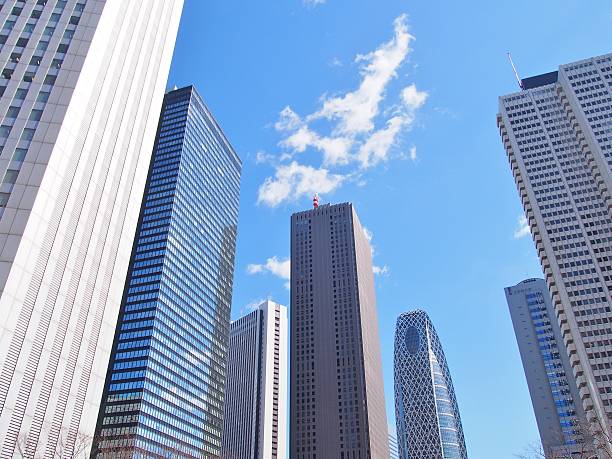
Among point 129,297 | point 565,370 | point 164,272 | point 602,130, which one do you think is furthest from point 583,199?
point 129,297

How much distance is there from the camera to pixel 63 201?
5328 cm

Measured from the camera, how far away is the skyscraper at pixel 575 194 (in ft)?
405

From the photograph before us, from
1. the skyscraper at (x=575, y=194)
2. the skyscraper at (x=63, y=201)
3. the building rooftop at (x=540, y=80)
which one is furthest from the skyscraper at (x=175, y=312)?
the building rooftop at (x=540, y=80)

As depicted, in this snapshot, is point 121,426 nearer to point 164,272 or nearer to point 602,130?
point 164,272

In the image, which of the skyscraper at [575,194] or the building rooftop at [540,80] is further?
the building rooftop at [540,80]

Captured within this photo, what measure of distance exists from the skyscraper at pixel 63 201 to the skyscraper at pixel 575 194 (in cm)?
10430

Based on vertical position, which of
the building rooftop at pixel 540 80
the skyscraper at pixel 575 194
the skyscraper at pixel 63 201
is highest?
the building rooftop at pixel 540 80

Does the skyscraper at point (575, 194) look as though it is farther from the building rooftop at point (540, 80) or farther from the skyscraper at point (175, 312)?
the skyscraper at point (175, 312)

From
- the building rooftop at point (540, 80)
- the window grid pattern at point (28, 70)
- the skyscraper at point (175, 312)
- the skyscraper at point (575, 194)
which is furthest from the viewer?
the building rooftop at point (540, 80)

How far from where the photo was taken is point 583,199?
141250mm

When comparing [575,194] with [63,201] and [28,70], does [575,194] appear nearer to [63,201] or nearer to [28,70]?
[63,201]

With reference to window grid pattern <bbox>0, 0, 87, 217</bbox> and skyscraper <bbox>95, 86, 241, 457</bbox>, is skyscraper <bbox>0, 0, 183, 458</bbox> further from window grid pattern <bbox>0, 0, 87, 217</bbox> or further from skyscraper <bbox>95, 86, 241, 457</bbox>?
skyscraper <bbox>95, 86, 241, 457</bbox>

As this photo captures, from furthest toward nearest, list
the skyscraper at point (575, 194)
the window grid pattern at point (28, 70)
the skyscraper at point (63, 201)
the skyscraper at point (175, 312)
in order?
the skyscraper at point (175, 312) → the skyscraper at point (575, 194) → the window grid pattern at point (28, 70) → the skyscraper at point (63, 201)

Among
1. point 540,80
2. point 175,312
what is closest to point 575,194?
point 540,80
